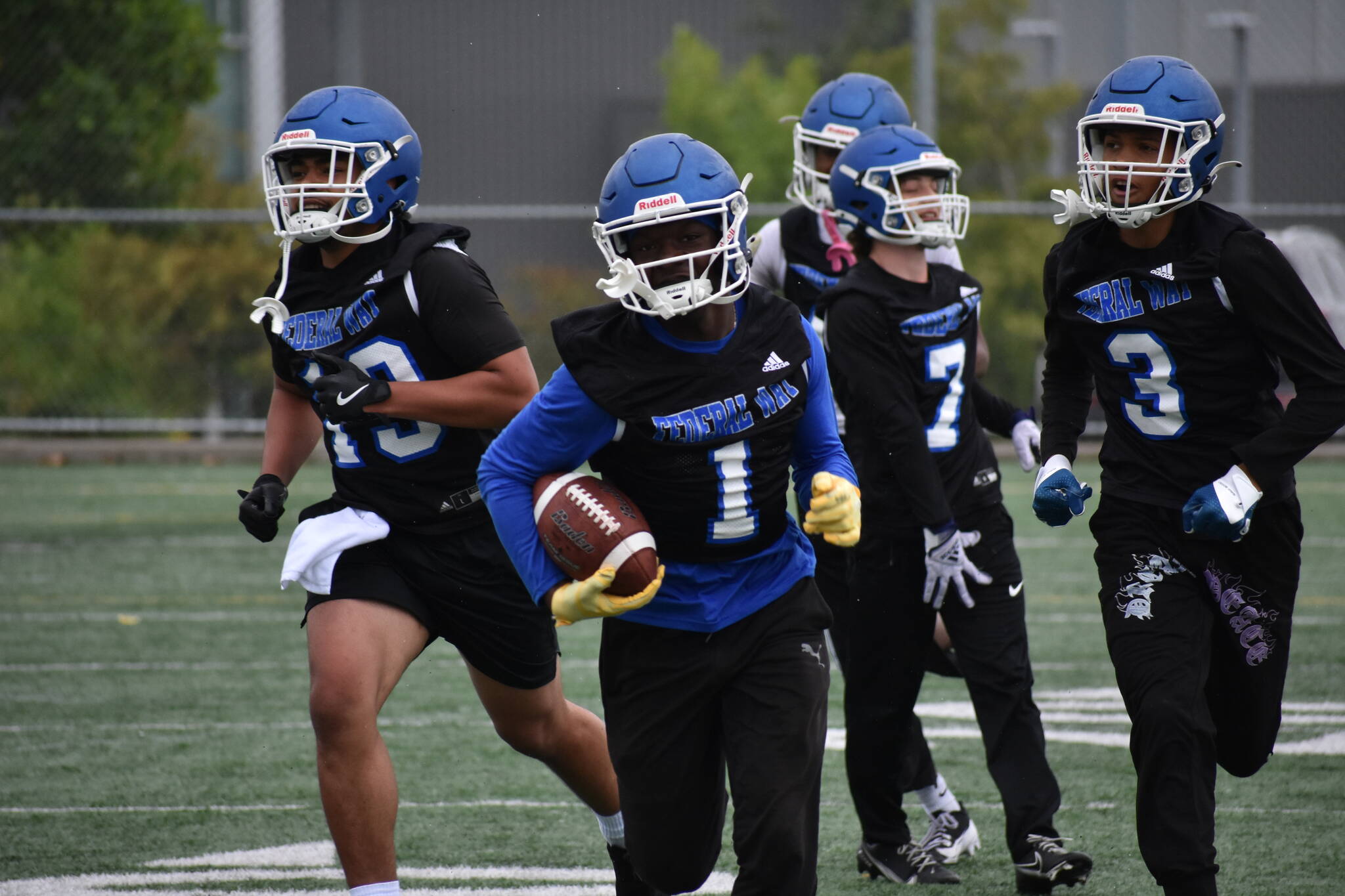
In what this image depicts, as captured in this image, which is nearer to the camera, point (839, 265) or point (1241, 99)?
point (839, 265)

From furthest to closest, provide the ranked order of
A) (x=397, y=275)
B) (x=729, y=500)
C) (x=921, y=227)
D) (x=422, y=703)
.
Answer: (x=422, y=703) < (x=921, y=227) < (x=397, y=275) < (x=729, y=500)

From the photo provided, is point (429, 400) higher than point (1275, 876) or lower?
higher

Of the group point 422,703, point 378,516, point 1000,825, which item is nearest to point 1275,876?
point 1000,825

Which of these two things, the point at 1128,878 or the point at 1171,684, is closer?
the point at 1171,684

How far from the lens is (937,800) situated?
4.96 metres

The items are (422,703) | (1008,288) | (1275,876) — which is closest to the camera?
(1275,876)

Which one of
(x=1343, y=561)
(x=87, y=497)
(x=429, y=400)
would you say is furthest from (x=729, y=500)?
(x=87, y=497)

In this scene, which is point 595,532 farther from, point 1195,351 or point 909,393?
point 909,393

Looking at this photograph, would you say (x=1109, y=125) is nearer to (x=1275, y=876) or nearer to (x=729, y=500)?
(x=729, y=500)

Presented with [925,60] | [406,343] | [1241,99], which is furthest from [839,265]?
[1241,99]

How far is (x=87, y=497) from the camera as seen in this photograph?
537 inches

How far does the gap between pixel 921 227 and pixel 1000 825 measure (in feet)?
6.04

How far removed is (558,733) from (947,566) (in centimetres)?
115

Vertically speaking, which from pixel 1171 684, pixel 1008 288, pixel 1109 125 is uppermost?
pixel 1109 125
